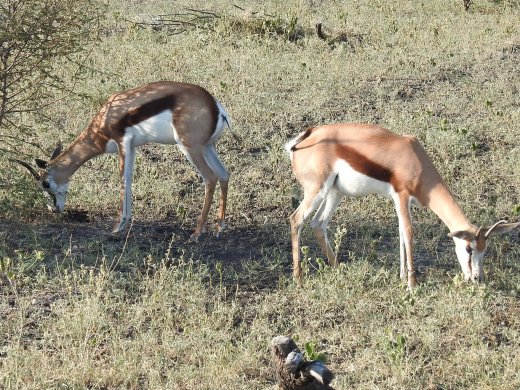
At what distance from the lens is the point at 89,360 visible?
5.57 meters

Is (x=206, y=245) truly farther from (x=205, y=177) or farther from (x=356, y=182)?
(x=356, y=182)

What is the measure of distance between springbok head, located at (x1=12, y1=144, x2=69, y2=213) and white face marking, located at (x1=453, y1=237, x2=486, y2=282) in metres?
3.36

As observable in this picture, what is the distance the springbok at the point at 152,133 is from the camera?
780 centimetres

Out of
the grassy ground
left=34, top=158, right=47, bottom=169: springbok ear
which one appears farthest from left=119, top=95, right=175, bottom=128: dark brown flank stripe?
left=34, top=158, right=47, bottom=169: springbok ear

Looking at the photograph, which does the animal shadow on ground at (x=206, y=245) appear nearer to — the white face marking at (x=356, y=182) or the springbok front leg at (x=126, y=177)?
the springbok front leg at (x=126, y=177)

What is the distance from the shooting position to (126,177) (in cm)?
792

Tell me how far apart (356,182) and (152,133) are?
6.37 feet

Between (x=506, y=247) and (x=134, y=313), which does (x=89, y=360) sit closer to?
(x=134, y=313)


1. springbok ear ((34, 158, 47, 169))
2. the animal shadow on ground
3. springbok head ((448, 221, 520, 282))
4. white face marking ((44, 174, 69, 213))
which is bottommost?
the animal shadow on ground

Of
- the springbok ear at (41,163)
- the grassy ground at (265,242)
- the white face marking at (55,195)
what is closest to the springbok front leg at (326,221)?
the grassy ground at (265,242)

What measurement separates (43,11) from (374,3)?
312 inches

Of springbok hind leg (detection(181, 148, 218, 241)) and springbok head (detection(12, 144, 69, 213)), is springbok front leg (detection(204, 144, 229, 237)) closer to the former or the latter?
Answer: springbok hind leg (detection(181, 148, 218, 241))

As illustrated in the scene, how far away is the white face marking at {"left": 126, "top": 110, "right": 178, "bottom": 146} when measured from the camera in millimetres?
7801

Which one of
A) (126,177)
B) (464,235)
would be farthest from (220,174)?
(464,235)
